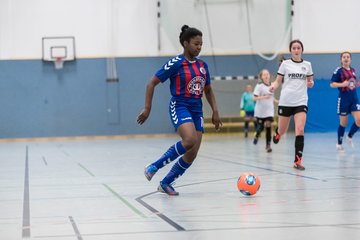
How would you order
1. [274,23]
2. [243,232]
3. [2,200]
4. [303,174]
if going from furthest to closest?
[274,23] < [303,174] < [2,200] < [243,232]

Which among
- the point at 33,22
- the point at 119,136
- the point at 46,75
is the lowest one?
the point at 119,136

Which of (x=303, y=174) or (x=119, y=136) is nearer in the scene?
(x=303, y=174)

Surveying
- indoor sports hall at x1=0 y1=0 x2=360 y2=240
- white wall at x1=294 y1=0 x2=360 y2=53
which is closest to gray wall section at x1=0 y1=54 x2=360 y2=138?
indoor sports hall at x1=0 y1=0 x2=360 y2=240

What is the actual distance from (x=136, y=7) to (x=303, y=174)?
733 inches

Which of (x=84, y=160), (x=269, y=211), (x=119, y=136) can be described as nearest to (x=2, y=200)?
(x=269, y=211)

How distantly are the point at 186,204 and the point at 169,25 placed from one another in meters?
18.8

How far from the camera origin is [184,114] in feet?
24.0

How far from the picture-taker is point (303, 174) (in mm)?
9359

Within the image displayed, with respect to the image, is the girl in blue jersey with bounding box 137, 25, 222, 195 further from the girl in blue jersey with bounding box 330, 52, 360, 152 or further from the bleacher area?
the bleacher area

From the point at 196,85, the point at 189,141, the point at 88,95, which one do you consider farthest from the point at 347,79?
the point at 88,95

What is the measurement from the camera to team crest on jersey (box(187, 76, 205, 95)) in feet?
24.2

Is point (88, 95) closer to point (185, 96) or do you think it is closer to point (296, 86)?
point (296, 86)

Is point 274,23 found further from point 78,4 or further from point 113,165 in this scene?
point 113,165

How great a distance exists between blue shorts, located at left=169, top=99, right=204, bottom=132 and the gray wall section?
62.3 feet
